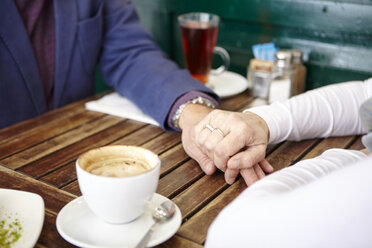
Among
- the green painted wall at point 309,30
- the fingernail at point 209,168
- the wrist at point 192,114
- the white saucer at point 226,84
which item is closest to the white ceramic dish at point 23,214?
the fingernail at point 209,168

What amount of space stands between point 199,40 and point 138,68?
0.25 m

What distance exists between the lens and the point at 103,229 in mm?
723

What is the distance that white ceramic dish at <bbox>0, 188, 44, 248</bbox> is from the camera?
682 millimetres

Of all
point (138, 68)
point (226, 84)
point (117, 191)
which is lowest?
point (226, 84)

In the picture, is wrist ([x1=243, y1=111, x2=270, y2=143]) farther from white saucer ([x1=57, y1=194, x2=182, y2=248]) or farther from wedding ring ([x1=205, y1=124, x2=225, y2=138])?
white saucer ([x1=57, y1=194, x2=182, y2=248])

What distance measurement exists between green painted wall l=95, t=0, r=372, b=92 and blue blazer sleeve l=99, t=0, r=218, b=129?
0.42 metres

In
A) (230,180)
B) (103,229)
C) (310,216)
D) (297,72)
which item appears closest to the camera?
(310,216)

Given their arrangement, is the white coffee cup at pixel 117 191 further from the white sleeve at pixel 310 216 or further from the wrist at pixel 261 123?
the wrist at pixel 261 123

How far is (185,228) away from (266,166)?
30 cm

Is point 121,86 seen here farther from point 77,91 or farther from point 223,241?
point 223,241

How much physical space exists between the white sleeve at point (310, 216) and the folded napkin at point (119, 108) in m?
0.67

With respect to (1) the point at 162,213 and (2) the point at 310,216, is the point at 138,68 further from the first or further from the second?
(2) the point at 310,216

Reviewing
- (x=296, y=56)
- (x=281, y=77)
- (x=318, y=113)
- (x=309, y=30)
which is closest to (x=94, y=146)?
(x=318, y=113)

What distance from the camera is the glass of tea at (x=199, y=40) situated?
5.10 ft
